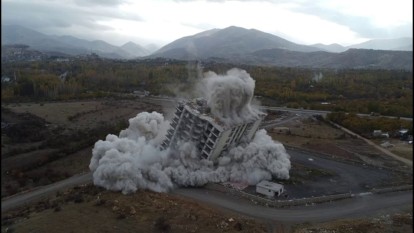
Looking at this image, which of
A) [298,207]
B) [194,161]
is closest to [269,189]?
[298,207]

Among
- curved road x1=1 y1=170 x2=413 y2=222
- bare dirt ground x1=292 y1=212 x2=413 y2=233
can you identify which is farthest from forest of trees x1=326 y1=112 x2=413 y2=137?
bare dirt ground x1=292 y1=212 x2=413 y2=233

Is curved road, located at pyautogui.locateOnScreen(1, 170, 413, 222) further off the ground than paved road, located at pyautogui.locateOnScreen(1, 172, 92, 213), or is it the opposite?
curved road, located at pyautogui.locateOnScreen(1, 170, 413, 222)

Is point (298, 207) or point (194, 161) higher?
point (194, 161)

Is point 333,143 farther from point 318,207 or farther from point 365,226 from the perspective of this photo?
point 365,226

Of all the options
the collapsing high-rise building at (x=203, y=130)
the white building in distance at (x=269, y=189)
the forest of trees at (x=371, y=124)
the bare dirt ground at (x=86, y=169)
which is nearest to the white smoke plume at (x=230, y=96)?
the collapsing high-rise building at (x=203, y=130)

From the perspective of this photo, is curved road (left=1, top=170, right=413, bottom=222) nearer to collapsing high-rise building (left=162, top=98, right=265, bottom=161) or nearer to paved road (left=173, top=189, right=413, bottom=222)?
paved road (left=173, top=189, right=413, bottom=222)

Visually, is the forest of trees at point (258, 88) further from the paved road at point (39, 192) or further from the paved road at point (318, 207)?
the paved road at point (39, 192)
